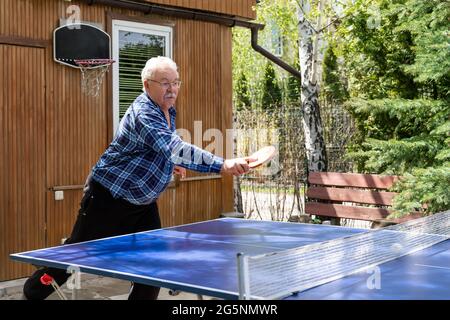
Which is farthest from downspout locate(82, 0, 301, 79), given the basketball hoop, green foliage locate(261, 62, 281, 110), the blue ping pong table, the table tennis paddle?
green foliage locate(261, 62, 281, 110)

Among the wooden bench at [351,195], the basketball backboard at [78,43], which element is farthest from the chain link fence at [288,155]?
the basketball backboard at [78,43]

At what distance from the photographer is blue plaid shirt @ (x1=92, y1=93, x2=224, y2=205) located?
4125 millimetres

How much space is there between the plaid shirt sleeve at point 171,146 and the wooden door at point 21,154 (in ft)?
9.86

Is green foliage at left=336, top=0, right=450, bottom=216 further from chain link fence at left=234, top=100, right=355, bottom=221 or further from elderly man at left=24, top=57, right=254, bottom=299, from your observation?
elderly man at left=24, top=57, right=254, bottom=299

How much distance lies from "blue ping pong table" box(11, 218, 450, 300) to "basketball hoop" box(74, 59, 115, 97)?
10.3 feet

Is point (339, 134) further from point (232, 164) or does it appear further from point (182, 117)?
point (232, 164)

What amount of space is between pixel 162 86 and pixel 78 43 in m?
3.28

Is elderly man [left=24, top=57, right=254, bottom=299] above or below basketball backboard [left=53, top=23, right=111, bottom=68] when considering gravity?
below

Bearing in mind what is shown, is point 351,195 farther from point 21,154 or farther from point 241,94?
point 241,94

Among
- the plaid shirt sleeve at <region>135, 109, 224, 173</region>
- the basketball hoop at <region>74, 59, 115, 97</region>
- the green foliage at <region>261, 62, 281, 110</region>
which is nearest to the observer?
the plaid shirt sleeve at <region>135, 109, 224, 173</region>

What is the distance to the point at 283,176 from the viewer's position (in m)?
11.9

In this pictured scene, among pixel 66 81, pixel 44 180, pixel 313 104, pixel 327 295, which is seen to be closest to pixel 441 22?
pixel 313 104

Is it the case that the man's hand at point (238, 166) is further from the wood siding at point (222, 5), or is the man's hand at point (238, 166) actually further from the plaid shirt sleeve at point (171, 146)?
the wood siding at point (222, 5)

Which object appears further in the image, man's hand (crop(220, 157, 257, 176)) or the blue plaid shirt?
the blue plaid shirt
